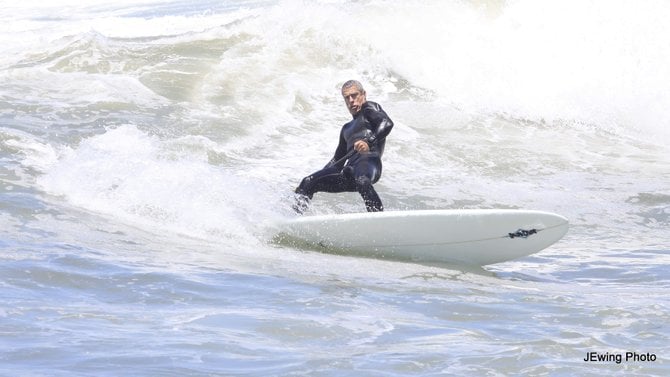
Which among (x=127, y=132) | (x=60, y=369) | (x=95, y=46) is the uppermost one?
(x=95, y=46)

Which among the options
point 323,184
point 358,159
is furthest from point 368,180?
point 323,184

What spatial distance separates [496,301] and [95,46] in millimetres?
11274

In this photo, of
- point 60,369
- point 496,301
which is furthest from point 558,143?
point 60,369

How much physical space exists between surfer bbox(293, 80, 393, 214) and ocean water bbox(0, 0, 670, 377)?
1.19 feet

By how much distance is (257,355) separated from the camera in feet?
15.8

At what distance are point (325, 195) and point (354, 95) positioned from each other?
→ 8.80 feet

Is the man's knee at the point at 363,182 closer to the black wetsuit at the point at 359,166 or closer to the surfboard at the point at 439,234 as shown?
the black wetsuit at the point at 359,166

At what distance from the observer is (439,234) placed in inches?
300

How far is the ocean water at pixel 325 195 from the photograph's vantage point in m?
5.07

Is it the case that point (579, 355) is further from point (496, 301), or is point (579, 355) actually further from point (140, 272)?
point (140, 272)

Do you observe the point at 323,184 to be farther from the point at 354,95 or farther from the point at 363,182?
the point at 354,95

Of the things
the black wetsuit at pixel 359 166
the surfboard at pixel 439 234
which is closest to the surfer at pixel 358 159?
the black wetsuit at pixel 359 166

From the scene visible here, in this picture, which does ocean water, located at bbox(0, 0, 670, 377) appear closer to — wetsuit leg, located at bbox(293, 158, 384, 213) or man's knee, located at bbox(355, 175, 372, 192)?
wetsuit leg, located at bbox(293, 158, 384, 213)

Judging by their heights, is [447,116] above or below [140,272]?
above
